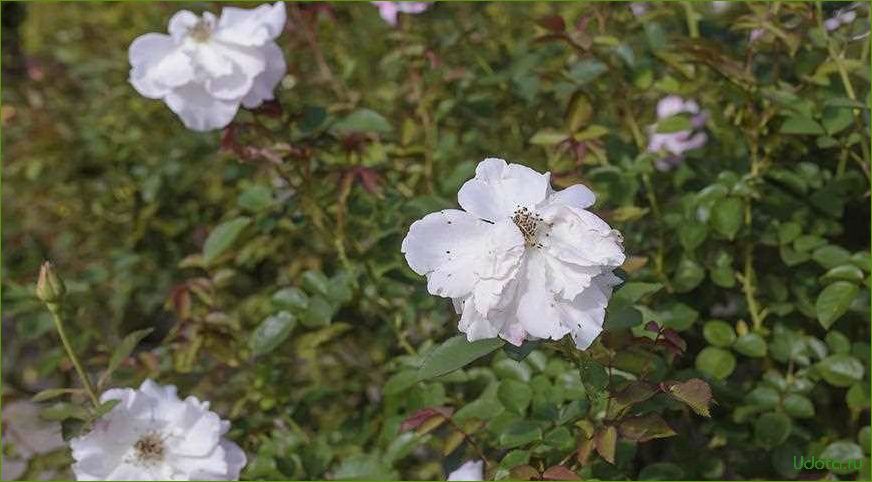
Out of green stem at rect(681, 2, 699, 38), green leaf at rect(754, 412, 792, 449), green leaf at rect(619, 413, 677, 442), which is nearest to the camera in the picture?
green leaf at rect(619, 413, 677, 442)

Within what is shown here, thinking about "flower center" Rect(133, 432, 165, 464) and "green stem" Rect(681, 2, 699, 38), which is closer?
"flower center" Rect(133, 432, 165, 464)

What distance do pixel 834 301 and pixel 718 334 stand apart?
0.17 meters

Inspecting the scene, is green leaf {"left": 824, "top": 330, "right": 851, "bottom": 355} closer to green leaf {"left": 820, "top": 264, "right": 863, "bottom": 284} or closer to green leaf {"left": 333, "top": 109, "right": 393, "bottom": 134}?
green leaf {"left": 820, "top": 264, "right": 863, "bottom": 284}

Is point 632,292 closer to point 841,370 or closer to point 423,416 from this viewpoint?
point 423,416

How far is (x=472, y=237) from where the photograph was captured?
2.97ft

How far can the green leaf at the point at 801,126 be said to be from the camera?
137 cm

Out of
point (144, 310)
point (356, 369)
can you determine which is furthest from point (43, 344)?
point (356, 369)

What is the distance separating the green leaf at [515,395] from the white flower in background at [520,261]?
0.32m

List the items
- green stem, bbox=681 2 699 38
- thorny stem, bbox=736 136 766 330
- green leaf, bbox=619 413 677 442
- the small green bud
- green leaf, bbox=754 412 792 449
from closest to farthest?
green leaf, bbox=619 413 677 442, the small green bud, green leaf, bbox=754 412 792 449, thorny stem, bbox=736 136 766 330, green stem, bbox=681 2 699 38

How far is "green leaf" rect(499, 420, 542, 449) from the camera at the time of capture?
1.10 metres

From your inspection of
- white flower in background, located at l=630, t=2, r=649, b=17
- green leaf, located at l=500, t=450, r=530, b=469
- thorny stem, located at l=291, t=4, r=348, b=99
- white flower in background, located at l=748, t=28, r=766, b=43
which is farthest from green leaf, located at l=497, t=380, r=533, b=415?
white flower in background, located at l=630, t=2, r=649, b=17

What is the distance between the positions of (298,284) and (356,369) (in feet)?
0.82

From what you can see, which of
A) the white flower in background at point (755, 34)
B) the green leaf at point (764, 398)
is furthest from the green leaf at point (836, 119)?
the green leaf at point (764, 398)

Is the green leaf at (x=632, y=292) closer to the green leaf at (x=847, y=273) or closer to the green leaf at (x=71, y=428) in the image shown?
the green leaf at (x=847, y=273)
